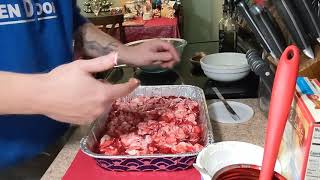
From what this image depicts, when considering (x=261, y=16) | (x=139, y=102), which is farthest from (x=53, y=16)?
(x=261, y=16)

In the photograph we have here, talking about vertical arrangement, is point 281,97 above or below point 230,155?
above

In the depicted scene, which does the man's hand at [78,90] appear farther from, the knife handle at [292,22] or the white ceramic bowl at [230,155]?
the knife handle at [292,22]

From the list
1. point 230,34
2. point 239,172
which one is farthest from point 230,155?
point 230,34

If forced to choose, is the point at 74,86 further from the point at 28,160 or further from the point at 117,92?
the point at 28,160

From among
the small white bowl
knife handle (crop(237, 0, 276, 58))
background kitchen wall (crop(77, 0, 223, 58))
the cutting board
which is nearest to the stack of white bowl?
the small white bowl

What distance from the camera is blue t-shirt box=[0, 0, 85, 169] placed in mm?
845

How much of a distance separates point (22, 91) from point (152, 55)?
46 cm

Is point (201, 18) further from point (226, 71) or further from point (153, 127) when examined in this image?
point (153, 127)

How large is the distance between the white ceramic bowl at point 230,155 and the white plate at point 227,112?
28 centimetres

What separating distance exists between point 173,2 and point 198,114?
2.21 metres

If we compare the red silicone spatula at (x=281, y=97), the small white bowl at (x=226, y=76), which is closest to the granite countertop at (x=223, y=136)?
the small white bowl at (x=226, y=76)

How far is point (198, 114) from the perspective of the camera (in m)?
0.87

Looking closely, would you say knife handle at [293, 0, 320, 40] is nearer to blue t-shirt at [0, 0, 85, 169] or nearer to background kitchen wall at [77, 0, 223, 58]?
blue t-shirt at [0, 0, 85, 169]

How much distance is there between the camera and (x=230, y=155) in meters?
0.61
